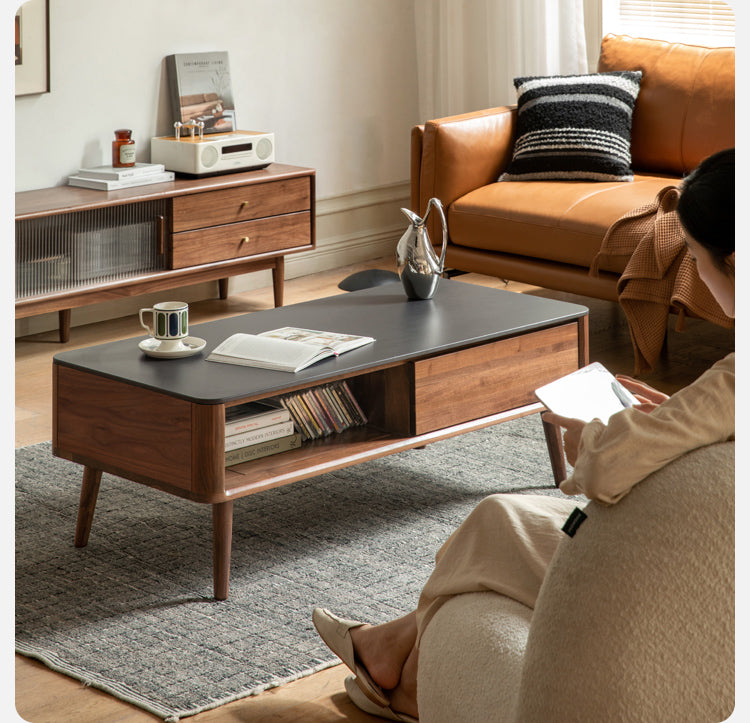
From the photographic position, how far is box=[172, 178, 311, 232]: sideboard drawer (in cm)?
429

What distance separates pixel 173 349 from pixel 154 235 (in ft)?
5.74

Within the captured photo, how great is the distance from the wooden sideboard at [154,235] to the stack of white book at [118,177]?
3cm

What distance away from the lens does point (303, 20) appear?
507 centimetres

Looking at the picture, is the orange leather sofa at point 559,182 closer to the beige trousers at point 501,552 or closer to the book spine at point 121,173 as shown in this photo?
the book spine at point 121,173

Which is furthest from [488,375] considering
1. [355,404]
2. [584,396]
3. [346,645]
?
[346,645]

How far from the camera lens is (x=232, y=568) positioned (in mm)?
2545

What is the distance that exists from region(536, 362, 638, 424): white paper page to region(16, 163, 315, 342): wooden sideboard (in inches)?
89.4

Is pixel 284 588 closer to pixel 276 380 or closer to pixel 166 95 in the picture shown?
pixel 276 380

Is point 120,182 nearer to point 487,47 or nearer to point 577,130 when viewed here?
point 577,130

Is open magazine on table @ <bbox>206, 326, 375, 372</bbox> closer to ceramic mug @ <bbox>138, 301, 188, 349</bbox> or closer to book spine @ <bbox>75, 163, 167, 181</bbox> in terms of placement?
ceramic mug @ <bbox>138, 301, 188, 349</bbox>

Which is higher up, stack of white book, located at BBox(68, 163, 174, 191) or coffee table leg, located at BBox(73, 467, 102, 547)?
stack of white book, located at BBox(68, 163, 174, 191)

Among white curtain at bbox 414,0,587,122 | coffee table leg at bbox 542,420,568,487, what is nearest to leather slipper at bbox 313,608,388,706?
coffee table leg at bbox 542,420,568,487

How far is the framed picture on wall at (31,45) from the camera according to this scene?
4.11 meters

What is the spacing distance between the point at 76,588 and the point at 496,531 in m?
1.10
